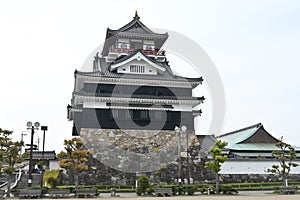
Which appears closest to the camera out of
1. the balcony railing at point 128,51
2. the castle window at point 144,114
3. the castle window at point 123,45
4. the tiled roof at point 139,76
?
the castle window at point 144,114

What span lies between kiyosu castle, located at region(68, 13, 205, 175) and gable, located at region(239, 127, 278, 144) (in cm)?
845

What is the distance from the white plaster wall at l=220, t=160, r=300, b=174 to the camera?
111ft

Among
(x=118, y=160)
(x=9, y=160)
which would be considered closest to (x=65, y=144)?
(x=9, y=160)

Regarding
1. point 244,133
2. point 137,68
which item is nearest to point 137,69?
point 137,68

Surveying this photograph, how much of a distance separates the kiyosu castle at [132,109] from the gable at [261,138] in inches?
333

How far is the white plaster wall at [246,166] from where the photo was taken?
3381 centimetres

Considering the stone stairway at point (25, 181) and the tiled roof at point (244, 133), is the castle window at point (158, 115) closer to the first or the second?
the tiled roof at point (244, 133)

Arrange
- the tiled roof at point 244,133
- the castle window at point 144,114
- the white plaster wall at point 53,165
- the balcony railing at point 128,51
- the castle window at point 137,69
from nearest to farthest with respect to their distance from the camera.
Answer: the castle window at point 144,114
the white plaster wall at point 53,165
the castle window at point 137,69
the balcony railing at point 128,51
the tiled roof at point 244,133

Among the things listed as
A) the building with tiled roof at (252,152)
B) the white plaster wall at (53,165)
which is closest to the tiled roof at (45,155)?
the white plaster wall at (53,165)

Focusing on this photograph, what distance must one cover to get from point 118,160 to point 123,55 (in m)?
13.4

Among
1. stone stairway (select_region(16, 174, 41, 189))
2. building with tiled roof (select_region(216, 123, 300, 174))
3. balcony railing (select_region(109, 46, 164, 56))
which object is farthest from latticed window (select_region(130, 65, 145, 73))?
stone stairway (select_region(16, 174, 41, 189))

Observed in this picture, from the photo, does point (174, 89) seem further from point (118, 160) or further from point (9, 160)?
point (9, 160)

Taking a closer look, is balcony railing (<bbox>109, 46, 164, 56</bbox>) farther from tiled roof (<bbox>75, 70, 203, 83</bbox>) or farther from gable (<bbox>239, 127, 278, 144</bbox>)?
gable (<bbox>239, 127, 278, 144</bbox>)

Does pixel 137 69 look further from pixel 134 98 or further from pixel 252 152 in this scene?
pixel 252 152
